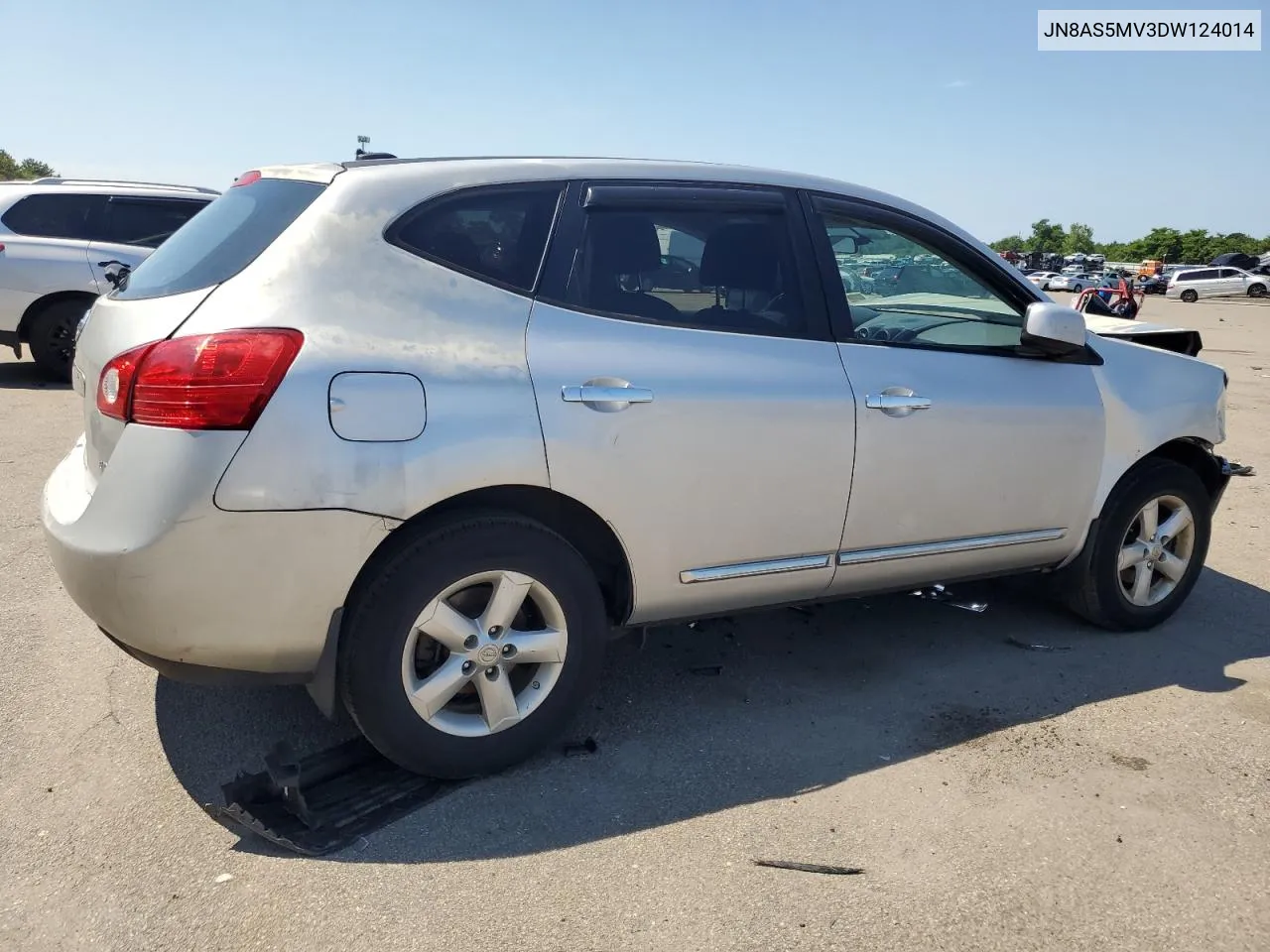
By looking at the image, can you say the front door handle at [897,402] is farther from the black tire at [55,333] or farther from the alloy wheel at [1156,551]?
the black tire at [55,333]

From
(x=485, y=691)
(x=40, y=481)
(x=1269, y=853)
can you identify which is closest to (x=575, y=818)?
(x=485, y=691)

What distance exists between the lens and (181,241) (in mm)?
3287

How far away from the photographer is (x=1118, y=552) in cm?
439

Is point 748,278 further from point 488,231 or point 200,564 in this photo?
point 200,564

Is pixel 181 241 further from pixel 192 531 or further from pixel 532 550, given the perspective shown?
pixel 532 550

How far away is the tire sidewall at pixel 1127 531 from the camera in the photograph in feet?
14.3

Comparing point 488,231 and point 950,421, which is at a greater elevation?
point 488,231

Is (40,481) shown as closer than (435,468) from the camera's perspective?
No

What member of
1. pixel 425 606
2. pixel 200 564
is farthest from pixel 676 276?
pixel 200 564

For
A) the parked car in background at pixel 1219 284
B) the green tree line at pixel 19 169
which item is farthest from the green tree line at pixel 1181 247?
the green tree line at pixel 19 169

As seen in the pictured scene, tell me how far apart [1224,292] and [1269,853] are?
50.4 m

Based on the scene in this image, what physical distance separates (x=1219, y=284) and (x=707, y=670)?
49.9 metres

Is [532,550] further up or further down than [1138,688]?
further up

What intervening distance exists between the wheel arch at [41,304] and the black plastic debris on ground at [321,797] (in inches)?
318
